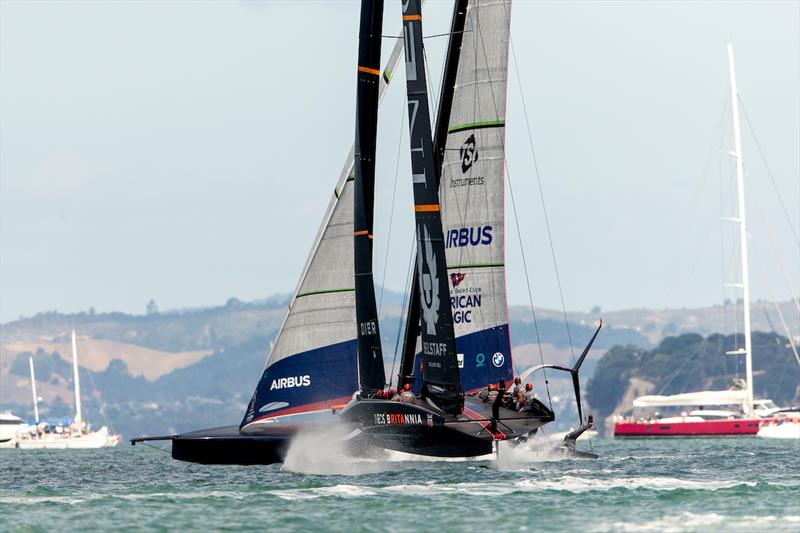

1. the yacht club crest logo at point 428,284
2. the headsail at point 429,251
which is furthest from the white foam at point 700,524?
the yacht club crest logo at point 428,284

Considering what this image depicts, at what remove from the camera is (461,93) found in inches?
1763

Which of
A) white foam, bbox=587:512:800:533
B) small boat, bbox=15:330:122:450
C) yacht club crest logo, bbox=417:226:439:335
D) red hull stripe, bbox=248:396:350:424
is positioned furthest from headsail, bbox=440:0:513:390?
small boat, bbox=15:330:122:450

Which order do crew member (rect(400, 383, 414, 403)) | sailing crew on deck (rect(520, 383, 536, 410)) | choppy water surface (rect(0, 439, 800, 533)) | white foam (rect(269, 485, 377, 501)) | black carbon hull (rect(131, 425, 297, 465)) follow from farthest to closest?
black carbon hull (rect(131, 425, 297, 465))
sailing crew on deck (rect(520, 383, 536, 410))
crew member (rect(400, 383, 414, 403))
white foam (rect(269, 485, 377, 501))
choppy water surface (rect(0, 439, 800, 533))

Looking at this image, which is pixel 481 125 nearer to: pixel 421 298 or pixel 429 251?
pixel 429 251

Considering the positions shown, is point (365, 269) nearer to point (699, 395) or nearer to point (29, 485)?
point (29, 485)

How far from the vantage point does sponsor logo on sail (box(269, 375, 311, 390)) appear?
46.5 metres

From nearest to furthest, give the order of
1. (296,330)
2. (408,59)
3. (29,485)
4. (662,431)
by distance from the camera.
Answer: (408,59) < (29,485) < (296,330) < (662,431)

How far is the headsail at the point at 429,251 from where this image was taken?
3988 centimetres

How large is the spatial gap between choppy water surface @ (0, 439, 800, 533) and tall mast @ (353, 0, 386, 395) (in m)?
2.84

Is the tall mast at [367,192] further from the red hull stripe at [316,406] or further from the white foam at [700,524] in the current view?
the white foam at [700,524]

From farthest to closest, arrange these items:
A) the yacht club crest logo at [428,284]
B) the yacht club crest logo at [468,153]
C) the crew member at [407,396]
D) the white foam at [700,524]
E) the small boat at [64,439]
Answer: the small boat at [64,439]
the yacht club crest logo at [468,153]
the yacht club crest logo at [428,284]
the crew member at [407,396]
the white foam at [700,524]

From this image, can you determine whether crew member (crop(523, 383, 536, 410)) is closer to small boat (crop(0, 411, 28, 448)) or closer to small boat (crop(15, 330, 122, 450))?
small boat (crop(15, 330, 122, 450))

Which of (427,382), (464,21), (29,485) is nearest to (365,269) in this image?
(427,382)

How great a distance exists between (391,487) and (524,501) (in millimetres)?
4218
